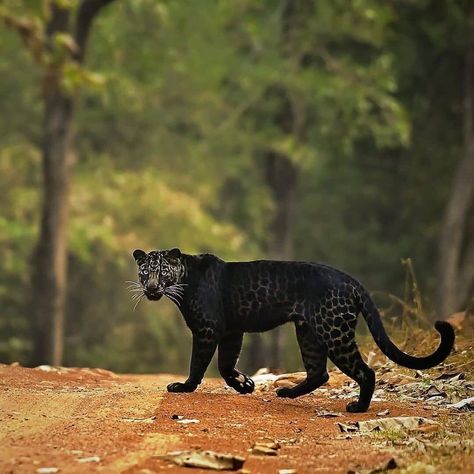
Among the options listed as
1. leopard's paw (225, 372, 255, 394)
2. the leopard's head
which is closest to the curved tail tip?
leopard's paw (225, 372, 255, 394)

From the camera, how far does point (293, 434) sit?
24.9 feet

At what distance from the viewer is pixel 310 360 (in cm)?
924

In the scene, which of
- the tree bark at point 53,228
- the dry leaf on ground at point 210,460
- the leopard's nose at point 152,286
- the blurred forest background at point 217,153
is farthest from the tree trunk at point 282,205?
the dry leaf on ground at point 210,460

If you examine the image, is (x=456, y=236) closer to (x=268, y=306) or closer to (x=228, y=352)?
(x=228, y=352)

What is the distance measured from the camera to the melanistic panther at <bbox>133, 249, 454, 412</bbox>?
8.73 metres

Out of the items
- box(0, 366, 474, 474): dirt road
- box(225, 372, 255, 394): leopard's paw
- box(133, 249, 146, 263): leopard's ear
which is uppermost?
box(133, 249, 146, 263): leopard's ear

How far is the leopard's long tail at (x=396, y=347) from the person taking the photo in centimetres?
827

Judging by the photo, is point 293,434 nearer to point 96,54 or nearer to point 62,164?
point 62,164

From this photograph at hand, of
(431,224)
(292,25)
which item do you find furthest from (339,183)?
(292,25)

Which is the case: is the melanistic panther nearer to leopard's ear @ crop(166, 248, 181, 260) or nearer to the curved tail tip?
leopard's ear @ crop(166, 248, 181, 260)

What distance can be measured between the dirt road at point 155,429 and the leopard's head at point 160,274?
0.82 m

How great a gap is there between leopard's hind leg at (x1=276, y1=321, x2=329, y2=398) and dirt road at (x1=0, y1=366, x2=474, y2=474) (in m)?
0.12

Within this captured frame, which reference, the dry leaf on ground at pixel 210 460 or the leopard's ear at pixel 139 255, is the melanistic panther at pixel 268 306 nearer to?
the leopard's ear at pixel 139 255

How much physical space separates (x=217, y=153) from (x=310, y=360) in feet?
66.4
